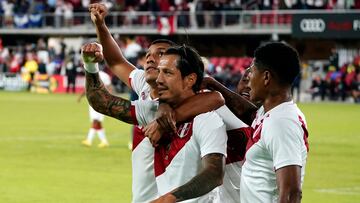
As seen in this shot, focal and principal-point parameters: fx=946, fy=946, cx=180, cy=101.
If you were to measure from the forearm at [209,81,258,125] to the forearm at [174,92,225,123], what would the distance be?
0.50 metres

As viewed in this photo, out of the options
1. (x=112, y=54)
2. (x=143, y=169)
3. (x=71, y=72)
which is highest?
(x=112, y=54)

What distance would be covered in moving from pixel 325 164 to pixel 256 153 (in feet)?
43.7

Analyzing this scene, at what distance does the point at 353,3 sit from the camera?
44594mm

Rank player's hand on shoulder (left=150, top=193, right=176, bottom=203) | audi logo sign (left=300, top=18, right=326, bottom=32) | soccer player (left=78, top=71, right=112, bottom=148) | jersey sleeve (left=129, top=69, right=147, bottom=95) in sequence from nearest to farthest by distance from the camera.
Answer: player's hand on shoulder (left=150, top=193, right=176, bottom=203), jersey sleeve (left=129, top=69, right=147, bottom=95), soccer player (left=78, top=71, right=112, bottom=148), audi logo sign (left=300, top=18, right=326, bottom=32)

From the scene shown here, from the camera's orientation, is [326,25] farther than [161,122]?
Yes

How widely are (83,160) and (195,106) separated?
12.7m

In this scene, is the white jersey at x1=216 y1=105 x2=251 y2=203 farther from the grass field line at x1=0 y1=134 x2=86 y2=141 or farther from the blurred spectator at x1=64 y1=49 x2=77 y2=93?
the blurred spectator at x1=64 y1=49 x2=77 y2=93

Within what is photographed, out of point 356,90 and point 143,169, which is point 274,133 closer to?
point 143,169

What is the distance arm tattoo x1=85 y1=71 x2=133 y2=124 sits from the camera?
621 centimetres

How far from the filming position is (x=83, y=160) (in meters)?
18.4

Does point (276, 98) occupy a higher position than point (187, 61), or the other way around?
point (187, 61)

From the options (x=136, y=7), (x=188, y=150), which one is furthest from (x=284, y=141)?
(x=136, y=7)

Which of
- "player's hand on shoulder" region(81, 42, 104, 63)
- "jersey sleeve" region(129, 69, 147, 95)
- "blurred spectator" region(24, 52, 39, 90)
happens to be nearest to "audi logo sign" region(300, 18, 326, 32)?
"blurred spectator" region(24, 52, 39, 90)

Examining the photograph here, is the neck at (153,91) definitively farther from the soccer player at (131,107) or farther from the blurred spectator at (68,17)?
the blurred spectator at (68,17)
